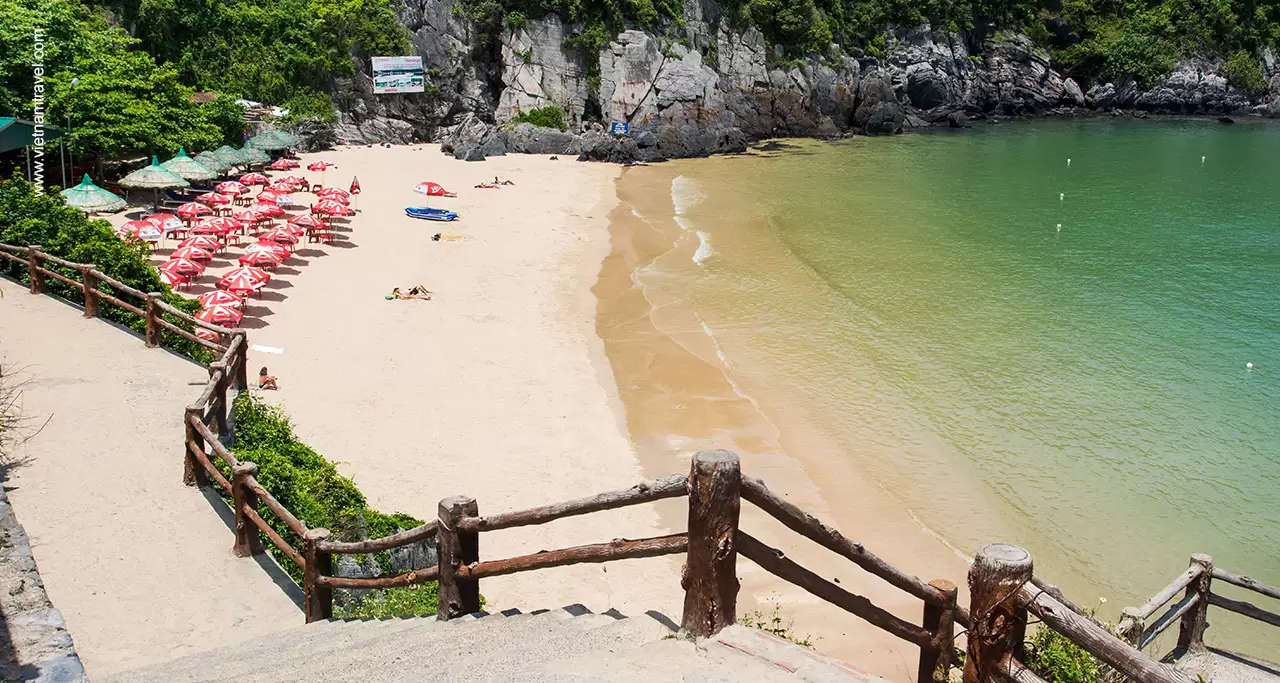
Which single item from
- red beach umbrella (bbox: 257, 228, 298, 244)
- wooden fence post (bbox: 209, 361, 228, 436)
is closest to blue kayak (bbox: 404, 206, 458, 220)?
red beach umbrella (bbox: 257, 228, 298, 244)

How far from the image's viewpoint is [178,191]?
37031 mm

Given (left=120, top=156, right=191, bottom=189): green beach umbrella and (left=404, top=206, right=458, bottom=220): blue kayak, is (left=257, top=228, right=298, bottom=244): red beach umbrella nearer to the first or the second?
(left=120, top=156, right=191, bottom=189): green beach umbrella

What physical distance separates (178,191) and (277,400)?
21724 mm

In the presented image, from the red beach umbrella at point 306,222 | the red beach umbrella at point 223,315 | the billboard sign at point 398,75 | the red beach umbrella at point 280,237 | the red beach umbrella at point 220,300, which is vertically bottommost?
the red beach umbrella at point 223,315

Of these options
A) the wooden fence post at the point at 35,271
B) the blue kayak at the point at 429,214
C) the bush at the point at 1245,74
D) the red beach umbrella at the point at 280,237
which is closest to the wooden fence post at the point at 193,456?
the wooden fence post at the point at 35,271

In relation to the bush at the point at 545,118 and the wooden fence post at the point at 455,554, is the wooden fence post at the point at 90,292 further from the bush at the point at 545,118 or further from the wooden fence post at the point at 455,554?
the bush at the point at 545,118

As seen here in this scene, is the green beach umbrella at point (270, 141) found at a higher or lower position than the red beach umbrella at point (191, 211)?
higher

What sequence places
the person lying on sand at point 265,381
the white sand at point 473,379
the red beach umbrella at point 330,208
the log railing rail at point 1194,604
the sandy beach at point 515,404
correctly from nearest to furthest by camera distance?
the log railing rail at point 1194,604
the sandy beach at point 515,404
the white sand at point 473,379
the person lying on sand at point 265,381
the red beach umbrella at point 330,208

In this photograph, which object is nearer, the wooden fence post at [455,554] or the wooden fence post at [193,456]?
the wooden fence post at [455,554]

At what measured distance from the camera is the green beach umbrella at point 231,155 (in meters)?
39.1

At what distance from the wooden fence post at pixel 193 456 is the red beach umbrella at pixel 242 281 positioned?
1378 cm

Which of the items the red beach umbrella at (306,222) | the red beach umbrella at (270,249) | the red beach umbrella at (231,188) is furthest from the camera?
the red beach umbrella at (231,188)

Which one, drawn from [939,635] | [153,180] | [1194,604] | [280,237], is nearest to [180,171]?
[153,180]

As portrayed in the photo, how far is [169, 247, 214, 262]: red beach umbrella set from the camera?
25953 mm
